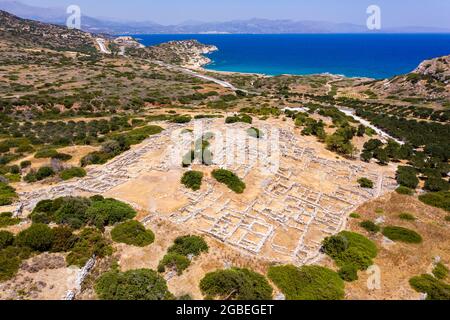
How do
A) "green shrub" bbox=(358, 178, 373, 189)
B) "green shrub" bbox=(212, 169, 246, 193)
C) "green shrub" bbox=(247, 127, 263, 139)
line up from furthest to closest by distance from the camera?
1. "green shrub" bbox=(247, 127, 263, 139)
2. "green shrub" bbox=(358, 178, 373, 189)
3. "green shrub" bbox=(212, 169, 246, 193)

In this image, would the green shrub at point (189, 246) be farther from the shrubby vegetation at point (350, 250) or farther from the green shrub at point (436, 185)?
the green shrub at point (436, 185)

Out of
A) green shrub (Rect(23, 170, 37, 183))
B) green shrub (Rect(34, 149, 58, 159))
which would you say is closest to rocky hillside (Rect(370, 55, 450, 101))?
green shrub (Rect(34, 149, 58, 159))

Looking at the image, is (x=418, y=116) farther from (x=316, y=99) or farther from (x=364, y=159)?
(x=364, y=159)

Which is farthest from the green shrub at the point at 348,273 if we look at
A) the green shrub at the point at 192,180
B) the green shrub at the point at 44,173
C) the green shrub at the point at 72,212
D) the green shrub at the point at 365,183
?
the green shrub at the point at 44,173

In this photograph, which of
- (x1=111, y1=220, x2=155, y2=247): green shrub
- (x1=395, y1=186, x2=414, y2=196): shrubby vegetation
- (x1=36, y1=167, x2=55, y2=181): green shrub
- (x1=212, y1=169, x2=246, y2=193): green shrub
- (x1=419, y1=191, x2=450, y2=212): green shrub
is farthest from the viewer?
(x1=395, y1=186, x2=414, y2=196): shrubby vegetation

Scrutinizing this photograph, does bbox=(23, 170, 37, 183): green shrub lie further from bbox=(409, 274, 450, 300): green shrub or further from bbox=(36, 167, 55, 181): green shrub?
bbox=(409, 274, 450, 300): green shrub

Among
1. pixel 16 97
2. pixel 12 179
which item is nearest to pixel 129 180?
pixel 12 179

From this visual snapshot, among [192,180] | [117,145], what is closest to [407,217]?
[192,180]

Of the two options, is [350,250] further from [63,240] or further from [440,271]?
[63,240]

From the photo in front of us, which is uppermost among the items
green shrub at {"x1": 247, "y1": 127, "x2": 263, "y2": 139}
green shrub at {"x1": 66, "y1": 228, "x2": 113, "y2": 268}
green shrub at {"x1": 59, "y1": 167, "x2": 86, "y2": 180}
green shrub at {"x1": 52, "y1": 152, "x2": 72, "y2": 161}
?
green shrub at {"x1": 247, "y1": 127, "x2": 263, "y2": 139}
